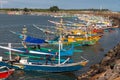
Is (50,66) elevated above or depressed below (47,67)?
above

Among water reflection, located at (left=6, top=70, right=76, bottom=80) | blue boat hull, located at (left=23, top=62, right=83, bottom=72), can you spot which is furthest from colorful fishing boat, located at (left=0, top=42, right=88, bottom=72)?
water reflection, located at (left=6, top=70, right=76, bottom=80)

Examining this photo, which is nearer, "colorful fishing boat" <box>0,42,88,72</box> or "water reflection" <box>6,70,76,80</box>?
"water reflection" <box>6,70,76,80</box>

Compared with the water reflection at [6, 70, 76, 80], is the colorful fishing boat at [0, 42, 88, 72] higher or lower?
higher

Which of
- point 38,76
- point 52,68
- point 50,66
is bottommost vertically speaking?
point 38,76

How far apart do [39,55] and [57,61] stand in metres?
4.27

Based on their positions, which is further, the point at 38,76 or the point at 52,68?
the point at 52,68

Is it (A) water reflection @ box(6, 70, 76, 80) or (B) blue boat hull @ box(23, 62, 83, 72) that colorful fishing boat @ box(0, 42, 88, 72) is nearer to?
(B) blue boat hull @ box(23, 62, 83, 72)

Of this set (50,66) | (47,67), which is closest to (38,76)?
(47,67)

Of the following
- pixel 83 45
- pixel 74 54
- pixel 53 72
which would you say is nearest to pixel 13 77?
pixel 53 72

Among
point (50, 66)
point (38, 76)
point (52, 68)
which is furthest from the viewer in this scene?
point (52, 68)

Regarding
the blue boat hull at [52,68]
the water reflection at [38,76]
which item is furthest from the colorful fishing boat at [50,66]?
the water reflection at [38,76]

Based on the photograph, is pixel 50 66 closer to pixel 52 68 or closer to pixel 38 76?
pixel 52 68

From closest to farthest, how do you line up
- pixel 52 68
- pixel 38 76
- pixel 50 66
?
1. pixel 38 76
2. pixel 50 66
3. pixel 52 68

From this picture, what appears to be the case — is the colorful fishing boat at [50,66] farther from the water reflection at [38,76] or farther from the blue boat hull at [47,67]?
the water reflection at [38,76]
